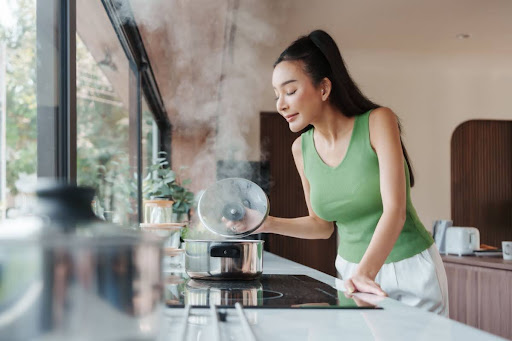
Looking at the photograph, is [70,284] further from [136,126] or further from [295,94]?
[136,126]

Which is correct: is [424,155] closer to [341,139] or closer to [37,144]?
[341,139]

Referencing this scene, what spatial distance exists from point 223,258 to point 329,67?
0.59m

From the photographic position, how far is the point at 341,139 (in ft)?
5.15

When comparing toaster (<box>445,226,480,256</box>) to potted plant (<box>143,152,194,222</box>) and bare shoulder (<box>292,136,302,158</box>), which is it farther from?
bare shoulder (<box>292,136,302,158</box>)

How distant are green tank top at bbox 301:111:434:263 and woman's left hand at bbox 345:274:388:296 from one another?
32 centimetres

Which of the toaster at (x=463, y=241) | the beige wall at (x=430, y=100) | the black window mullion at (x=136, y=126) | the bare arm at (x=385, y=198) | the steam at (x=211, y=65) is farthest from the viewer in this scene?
the beige wall at (x=430, y=100)

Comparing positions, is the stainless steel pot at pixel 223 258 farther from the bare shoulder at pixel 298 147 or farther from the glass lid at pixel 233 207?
the bare shoulder at pixel 298 147

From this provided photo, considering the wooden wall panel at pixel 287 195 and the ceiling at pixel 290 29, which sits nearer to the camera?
the ceiling at pixel 290 29

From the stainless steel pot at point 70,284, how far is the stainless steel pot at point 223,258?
0.95m

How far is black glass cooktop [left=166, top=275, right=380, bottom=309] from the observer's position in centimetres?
95

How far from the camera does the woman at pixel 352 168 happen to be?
141 centimetres

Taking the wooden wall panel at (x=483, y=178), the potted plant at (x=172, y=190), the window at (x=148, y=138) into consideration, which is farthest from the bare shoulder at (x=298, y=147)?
the wooden wall panel at (x=483, y=178)

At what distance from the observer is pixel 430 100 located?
6.09m

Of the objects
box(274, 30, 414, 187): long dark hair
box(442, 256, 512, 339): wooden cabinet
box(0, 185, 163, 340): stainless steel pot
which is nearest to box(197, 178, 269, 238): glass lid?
box(274, 30, 414, 187): long dark hair
